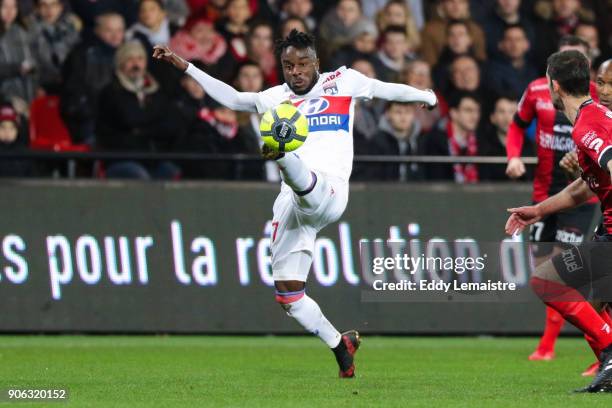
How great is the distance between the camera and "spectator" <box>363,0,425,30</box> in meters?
16.3

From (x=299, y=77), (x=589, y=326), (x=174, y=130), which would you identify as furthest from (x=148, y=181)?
(x=589, y=326)

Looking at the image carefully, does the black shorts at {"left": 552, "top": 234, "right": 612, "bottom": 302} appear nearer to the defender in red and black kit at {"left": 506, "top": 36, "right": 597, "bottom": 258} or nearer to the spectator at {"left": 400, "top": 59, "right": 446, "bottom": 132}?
the defender in red and black kit at {"left": 506, "top": 36, "right": 597, "bottom": 258}

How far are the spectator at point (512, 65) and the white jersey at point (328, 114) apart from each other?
640 cm

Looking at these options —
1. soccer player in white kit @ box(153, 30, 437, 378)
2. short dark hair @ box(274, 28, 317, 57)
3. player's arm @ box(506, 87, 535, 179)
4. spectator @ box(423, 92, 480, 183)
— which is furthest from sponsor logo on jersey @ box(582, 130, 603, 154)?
spectator @ box(423, 92, 480, 183)

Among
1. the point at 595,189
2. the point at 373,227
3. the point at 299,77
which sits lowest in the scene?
the point at 373,227

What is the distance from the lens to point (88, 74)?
1466 cm

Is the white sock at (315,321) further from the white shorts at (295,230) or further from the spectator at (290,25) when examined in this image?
the spectator at (290,25)

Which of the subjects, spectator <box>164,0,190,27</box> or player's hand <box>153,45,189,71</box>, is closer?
player's hand <box>153,45,189,71</box>

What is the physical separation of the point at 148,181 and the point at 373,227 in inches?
91.9

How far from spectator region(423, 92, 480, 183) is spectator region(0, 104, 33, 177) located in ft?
14.1

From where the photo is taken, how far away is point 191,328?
13812 mm

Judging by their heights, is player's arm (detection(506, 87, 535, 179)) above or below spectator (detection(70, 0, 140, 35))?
below

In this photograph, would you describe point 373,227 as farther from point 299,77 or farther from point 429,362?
point 299,77

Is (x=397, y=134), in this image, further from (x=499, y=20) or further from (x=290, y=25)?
(x=499, y=20)
